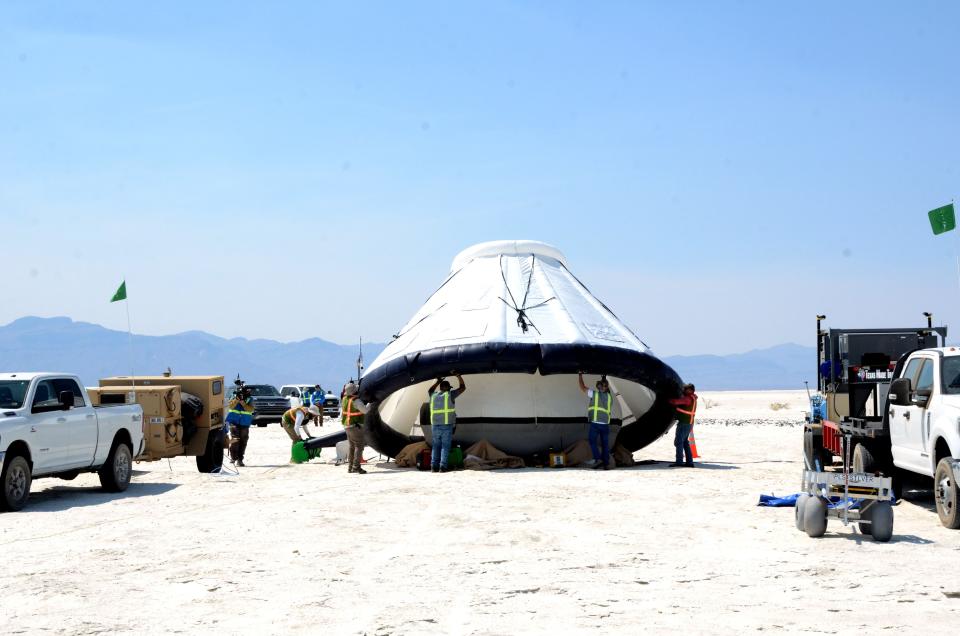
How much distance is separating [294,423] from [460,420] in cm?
416

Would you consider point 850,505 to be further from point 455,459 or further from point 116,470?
point 116,470

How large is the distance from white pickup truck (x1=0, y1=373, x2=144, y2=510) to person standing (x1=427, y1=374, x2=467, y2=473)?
4957mm

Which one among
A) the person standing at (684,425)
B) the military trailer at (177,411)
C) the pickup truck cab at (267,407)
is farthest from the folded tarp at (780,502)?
the pickup truck cab at (267,407)

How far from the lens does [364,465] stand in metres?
20.6

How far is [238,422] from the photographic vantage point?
65.8ft

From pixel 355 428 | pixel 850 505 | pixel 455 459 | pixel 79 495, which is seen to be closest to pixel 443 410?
pixel 455 459

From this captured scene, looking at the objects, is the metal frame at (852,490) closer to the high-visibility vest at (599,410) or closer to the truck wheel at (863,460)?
the truck wheel at (863,460)

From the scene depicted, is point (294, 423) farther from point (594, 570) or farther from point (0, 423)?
point (594, 570)

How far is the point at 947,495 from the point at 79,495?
482 inches

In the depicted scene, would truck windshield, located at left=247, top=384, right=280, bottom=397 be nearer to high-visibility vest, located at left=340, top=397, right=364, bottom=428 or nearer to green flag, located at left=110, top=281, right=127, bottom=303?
green flag, located at left=110, top=281, right=127, bottom=303

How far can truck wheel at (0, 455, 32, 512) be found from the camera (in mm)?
13530

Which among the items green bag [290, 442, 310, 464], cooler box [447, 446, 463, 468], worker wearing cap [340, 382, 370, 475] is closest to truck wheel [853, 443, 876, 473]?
cooler box [447, 446, 463, 468]

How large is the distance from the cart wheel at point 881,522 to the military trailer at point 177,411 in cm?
1223

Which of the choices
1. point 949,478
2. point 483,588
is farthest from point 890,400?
point 483,588
